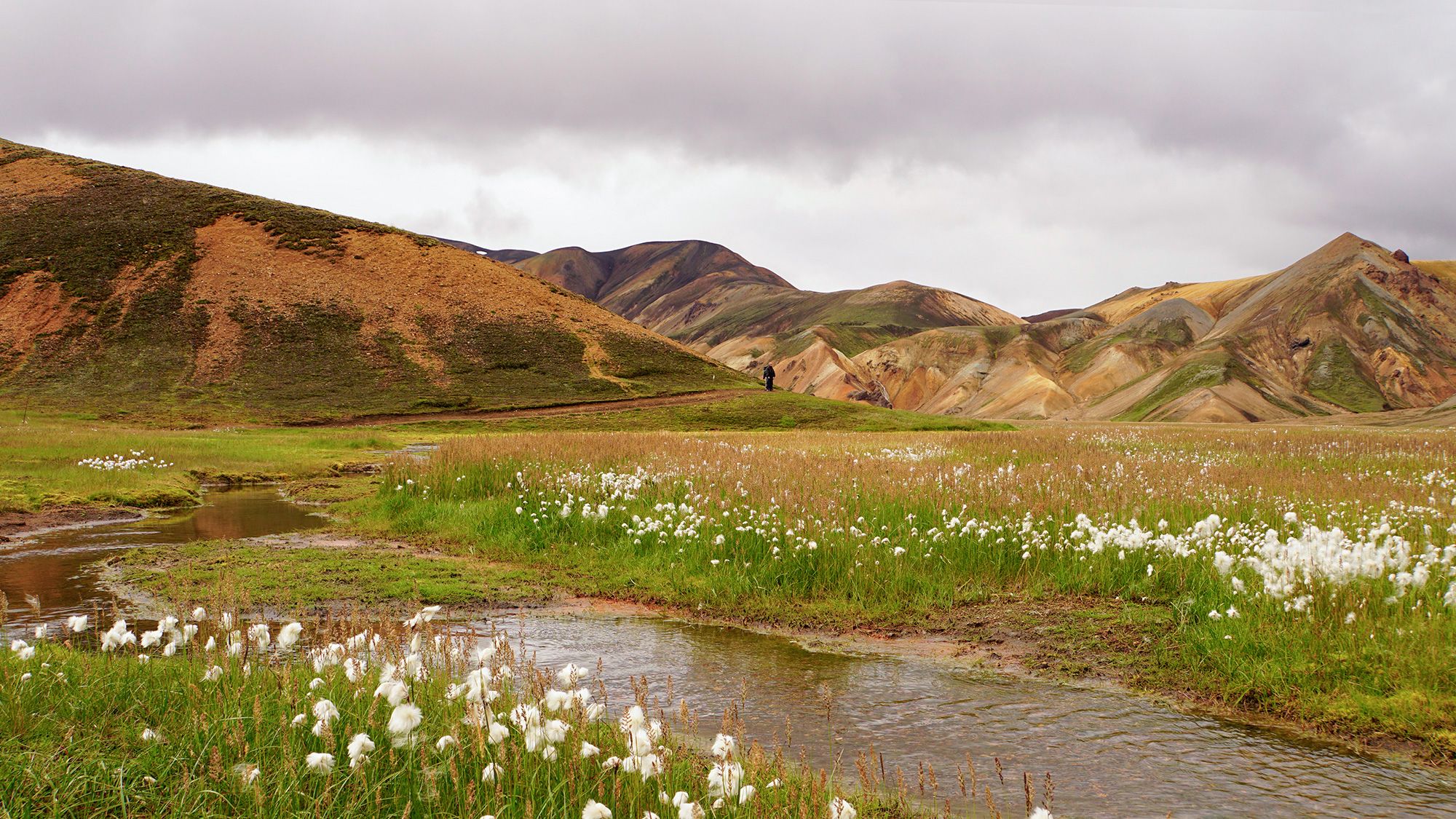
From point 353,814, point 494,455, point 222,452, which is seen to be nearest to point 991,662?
point 353,814

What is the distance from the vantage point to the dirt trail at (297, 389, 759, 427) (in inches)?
2520

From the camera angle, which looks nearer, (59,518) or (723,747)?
(723,747)

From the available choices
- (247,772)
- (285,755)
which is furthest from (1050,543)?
(247,772)

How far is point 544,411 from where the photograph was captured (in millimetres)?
71312

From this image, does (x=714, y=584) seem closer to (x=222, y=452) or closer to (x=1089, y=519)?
(x=1089, y=519)

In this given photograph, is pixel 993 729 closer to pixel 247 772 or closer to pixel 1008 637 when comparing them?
pixel 1008 637

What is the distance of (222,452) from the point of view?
3384 cm

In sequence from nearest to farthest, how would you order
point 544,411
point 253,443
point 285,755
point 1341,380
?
point 285,755, point 253,443, point 544,411, point 1341,380

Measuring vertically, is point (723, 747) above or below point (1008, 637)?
above

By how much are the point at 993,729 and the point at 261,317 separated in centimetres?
8866

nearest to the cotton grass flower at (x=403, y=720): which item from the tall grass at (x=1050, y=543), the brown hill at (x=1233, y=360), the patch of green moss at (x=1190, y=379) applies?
the tall grass at (x=1050, y=543)

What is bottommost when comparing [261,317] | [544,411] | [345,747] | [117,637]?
[544,411]

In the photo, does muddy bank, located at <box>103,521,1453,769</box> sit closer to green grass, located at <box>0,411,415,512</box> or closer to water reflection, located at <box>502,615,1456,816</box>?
water reflection, located at <box>502,615,1456,816</box>

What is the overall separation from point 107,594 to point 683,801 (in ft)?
37.8
